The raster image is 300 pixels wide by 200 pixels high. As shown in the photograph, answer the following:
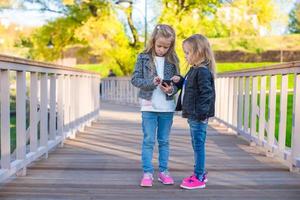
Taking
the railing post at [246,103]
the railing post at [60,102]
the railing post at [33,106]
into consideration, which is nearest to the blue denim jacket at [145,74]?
the railing post at [33,106]

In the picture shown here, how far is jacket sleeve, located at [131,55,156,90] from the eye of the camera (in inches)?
120

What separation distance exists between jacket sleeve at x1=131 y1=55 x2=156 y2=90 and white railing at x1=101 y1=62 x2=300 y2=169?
46.6 inches

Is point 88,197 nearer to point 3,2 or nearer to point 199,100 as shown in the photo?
point 199,100

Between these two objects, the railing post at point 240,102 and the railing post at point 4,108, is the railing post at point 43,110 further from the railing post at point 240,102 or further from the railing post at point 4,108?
the railing post at point 240,102

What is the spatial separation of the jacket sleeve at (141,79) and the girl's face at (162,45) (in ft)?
0.44

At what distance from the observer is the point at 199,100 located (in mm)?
2963

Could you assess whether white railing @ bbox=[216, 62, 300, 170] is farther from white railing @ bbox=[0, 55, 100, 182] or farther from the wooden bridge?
white railing @ bbox=[0, 55, 100, 182]

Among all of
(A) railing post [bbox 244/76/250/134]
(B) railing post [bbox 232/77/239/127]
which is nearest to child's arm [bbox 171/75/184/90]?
(A) railing post [bbox 244/76/250/134]

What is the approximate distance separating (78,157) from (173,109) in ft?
4.79

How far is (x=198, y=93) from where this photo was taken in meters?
2.97

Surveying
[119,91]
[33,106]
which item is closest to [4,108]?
[33,106]

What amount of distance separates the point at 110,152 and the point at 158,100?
5.29ft

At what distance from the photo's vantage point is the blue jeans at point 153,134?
3.19 meters

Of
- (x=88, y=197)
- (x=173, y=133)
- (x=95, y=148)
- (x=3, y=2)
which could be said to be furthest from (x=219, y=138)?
(x=3, y=2)
